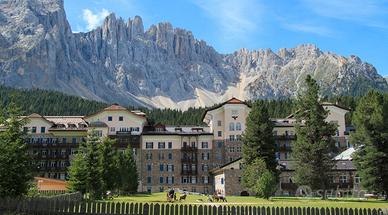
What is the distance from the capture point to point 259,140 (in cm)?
7288

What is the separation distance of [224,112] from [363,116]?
160ft

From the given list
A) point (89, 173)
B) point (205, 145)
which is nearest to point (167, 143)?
point (205, 145)

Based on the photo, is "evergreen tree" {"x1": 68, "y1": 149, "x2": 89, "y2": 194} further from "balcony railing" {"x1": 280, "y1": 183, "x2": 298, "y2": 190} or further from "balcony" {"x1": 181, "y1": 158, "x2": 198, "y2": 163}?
"balcony" {"x1": 181, "y1": 158, "x2": 198, "y2": 163}

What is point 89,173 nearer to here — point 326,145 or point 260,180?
point 260,180

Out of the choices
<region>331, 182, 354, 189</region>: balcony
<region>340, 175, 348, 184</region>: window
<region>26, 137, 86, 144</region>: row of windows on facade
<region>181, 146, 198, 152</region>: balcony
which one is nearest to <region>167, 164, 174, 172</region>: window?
<region>181, 146, 198, 152</region>: balcony

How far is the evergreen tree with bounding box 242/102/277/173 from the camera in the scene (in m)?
72.5

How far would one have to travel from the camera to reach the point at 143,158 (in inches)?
4016

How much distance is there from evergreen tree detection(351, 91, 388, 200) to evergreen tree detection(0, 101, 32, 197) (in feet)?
135

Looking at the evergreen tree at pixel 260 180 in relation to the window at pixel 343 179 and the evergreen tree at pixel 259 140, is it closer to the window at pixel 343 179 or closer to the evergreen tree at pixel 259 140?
the evergreen tree at pixel 259 140

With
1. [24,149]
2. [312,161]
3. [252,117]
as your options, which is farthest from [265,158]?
[24,149]

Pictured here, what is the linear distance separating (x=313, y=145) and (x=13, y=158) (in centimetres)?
3721

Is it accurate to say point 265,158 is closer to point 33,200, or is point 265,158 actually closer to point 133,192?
point 133,192

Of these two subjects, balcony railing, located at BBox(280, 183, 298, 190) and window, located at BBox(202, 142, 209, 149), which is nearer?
balcony railing, located at BBox(280, 183, 298, 190)

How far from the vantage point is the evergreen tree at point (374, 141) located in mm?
54594
